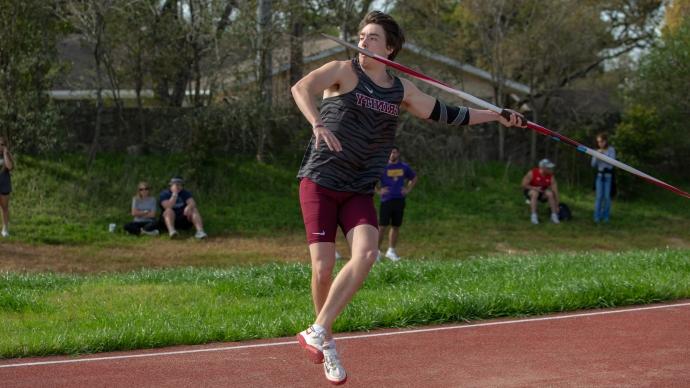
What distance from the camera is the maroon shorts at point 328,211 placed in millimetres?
6125

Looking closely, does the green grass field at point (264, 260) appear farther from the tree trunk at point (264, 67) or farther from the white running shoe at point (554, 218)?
the tree trunk at point (264, 67)

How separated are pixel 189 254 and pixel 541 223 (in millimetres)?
8541

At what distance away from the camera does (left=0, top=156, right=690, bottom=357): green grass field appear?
8.72 m

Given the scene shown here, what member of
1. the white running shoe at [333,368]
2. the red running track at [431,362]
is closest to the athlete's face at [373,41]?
the white running shoe at [333,368]

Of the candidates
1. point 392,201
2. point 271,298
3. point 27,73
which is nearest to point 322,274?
point 271,298

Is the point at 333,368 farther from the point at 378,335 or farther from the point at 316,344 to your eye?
the point at 378,335

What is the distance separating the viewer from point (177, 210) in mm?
19391

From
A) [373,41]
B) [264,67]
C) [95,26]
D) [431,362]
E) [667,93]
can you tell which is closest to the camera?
[373,41]

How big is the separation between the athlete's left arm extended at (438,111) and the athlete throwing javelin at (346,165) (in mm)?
80

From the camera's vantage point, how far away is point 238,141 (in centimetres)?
2391

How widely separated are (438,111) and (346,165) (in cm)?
84

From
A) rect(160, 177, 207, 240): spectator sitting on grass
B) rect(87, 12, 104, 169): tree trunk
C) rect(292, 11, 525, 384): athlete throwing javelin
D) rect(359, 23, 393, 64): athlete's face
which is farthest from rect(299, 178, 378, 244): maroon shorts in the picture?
rect(87, 12, 104, 169): tree trunk

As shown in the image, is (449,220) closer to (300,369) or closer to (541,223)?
(541,223)

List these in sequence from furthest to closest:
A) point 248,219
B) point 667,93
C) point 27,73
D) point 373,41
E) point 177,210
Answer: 1. point 667,93
2. point 27,73
3. point 248,219
4. point 177,210
5. point 373,41
